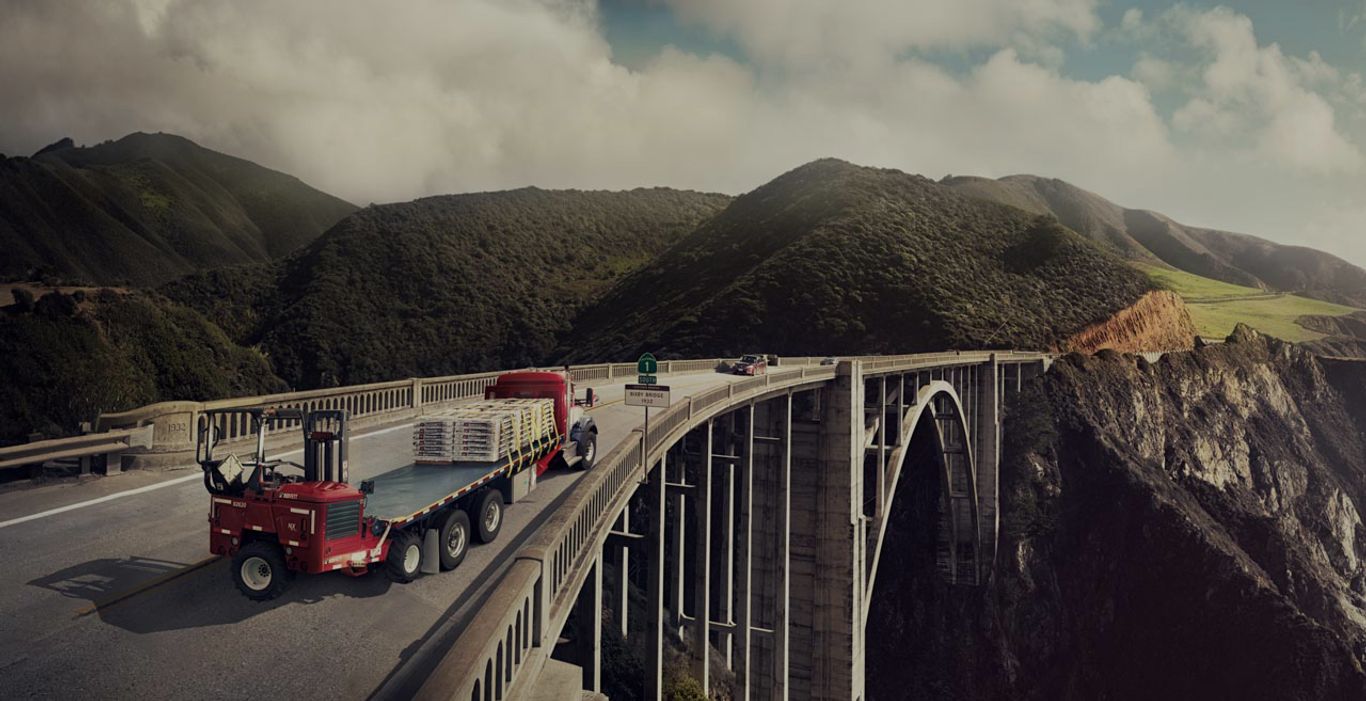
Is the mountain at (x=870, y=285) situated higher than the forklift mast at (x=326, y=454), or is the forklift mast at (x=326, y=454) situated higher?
the mountain at (x=870, y=285)

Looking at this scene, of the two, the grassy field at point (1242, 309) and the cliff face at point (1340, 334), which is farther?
the grassy field at point (1242, 309)

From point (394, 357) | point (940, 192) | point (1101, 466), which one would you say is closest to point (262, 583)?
point (1101, 466)

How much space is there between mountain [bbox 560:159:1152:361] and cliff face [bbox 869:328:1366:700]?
11.2m

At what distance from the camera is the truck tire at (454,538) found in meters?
8.56

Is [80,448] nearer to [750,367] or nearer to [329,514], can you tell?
[329,514]

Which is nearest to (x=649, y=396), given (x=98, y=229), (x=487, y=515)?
(x=487, y=515)

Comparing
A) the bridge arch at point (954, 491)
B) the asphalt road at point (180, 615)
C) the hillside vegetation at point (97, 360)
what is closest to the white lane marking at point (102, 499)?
the asphalt road at point (180, 615)

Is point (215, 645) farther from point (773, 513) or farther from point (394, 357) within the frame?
point (394, 357)

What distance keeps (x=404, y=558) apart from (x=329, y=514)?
3.83 feet

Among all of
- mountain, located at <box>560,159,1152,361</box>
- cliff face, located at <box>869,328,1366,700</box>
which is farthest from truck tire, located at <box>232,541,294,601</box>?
mountain, located at <box>560,159,1152,361</box>

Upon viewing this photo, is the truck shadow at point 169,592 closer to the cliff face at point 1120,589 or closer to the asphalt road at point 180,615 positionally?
the asphalt road at point 180,615

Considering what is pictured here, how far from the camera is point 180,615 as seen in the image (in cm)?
731

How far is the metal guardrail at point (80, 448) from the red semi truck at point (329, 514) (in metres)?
3.93

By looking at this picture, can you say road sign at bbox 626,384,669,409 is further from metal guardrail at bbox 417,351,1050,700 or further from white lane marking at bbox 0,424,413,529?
white lane marking at bbox 0,424,413,529
